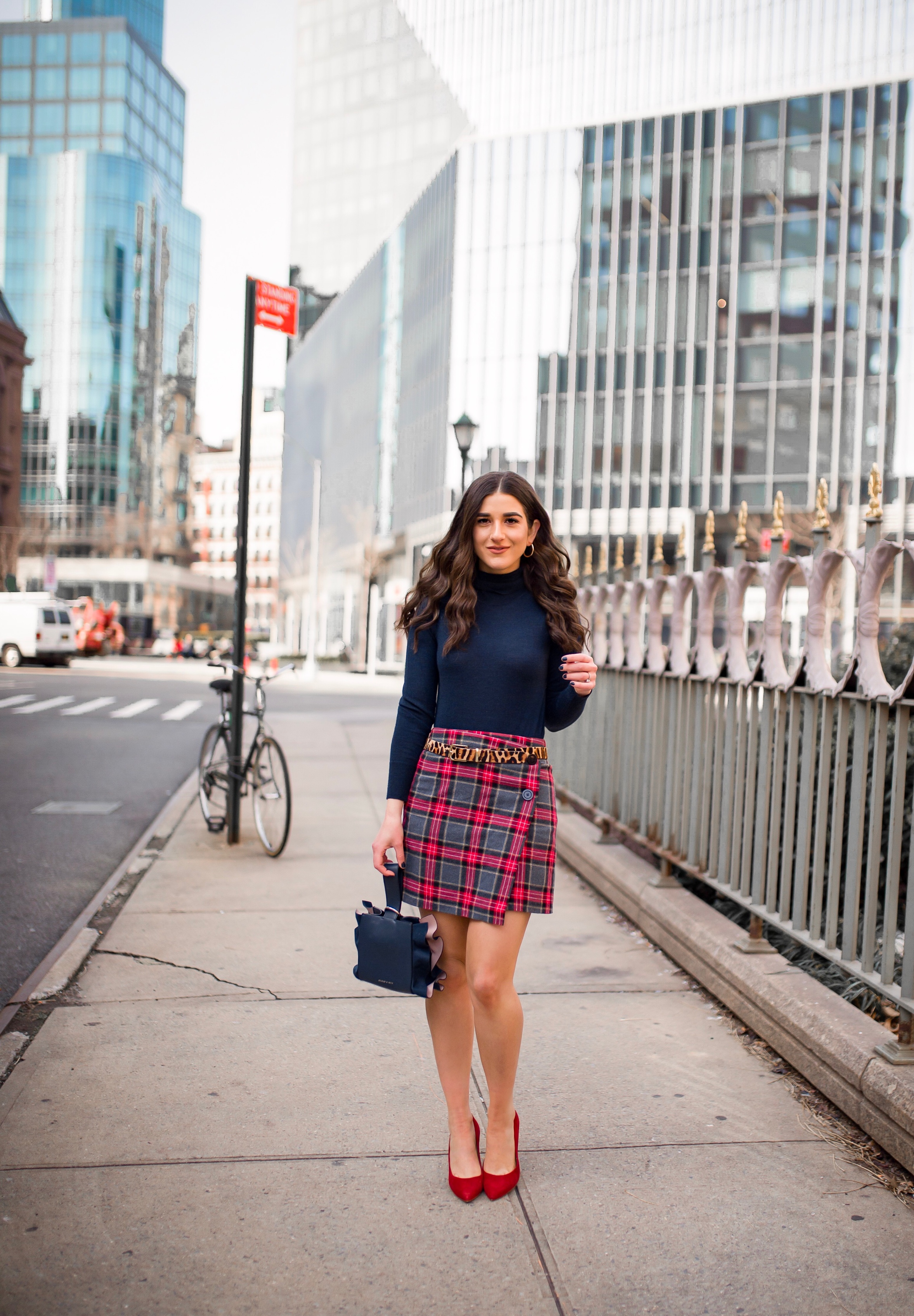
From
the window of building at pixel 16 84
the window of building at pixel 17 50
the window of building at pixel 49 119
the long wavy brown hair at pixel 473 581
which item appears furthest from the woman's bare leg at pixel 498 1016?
the window of building at pixel 17 50

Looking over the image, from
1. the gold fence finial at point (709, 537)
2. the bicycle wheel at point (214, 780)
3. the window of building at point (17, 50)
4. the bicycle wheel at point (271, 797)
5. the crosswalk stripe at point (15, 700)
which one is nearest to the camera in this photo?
the gold fence finial at point (709, 537)

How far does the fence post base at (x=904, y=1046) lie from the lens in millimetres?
3254

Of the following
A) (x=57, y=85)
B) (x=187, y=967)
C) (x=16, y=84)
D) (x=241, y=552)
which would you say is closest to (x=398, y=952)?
(x=187, y=967)

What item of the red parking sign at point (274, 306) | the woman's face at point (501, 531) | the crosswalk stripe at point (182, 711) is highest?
the red parking sign at point (274, 306)

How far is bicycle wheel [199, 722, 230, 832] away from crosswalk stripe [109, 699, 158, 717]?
11.5m

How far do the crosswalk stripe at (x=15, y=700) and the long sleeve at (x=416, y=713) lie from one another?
729 inches

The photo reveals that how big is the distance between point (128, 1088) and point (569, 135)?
2054 inches

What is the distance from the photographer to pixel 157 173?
4227 inches

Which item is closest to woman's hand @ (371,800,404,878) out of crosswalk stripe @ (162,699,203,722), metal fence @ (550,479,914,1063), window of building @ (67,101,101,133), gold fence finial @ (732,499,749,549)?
metal fence @ (550,479,914,1063)

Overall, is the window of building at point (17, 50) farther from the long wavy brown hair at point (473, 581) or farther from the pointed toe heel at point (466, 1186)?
the pointed toe heel at point (466, 1186)

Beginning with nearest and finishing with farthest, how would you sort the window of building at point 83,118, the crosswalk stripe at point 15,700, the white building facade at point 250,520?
1. the crosswalk stripe at point 15,700
2. the window of building at point 83,118
3. the white building facade at point 250,520

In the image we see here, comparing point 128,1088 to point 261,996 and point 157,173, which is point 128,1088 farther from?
point 157,173

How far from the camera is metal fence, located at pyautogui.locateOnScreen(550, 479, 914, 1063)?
3.53 meters

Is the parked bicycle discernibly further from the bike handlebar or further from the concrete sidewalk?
the concrete sidewalk
